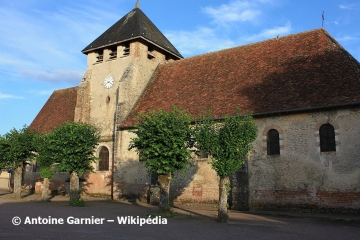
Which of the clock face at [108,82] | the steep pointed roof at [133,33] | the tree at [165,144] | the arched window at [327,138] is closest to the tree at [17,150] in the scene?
the clock face at [108,82]

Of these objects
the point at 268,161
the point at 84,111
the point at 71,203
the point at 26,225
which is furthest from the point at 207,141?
the point at 84,111

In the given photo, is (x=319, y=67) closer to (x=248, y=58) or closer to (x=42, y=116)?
(x=248, y=58)

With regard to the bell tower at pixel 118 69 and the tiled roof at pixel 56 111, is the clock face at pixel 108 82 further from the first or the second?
the tiled roof at pixel 56 111

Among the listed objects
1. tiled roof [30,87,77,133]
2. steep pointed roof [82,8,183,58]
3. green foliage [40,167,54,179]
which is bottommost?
green foliage [40,167,54,179]

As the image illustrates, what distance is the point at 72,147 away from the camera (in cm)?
1908

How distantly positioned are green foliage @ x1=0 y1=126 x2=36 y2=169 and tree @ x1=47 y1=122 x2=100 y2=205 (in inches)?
156

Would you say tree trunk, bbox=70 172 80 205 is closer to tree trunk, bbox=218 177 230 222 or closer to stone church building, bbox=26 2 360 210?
stone church building, bbox=26 2 360 210

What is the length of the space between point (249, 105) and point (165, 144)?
548 centimetres

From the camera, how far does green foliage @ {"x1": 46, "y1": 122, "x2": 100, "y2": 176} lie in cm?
1888

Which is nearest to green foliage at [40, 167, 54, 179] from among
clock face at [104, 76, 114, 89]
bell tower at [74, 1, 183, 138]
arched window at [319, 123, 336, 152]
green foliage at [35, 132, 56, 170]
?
green foliage at [35, 132, 56, 170]

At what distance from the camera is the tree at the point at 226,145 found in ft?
43.8

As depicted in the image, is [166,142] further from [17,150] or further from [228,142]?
[17,150]

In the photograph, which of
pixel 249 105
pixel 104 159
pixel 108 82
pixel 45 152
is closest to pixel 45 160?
pixel 45 152

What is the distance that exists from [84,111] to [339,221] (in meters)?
18.3
